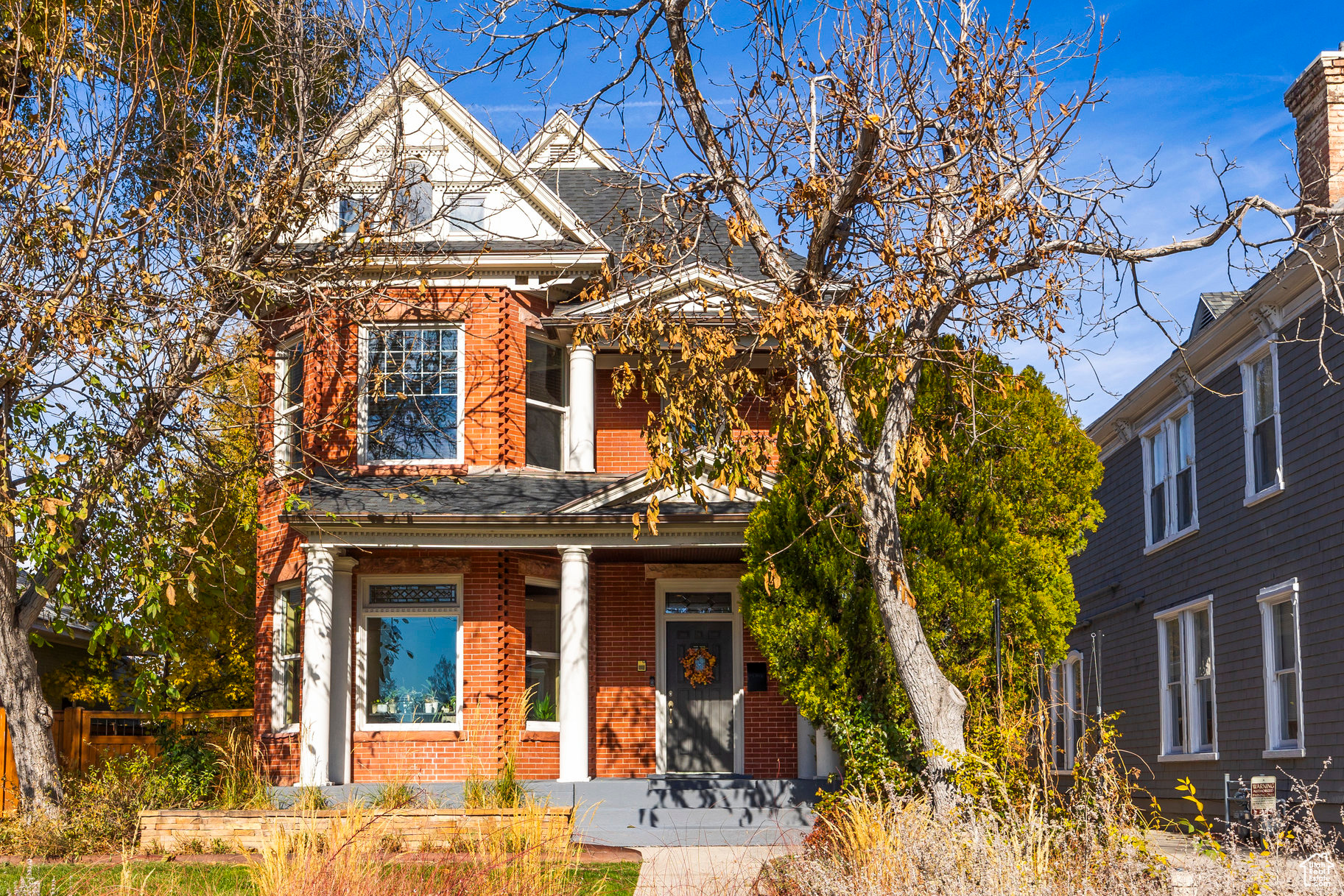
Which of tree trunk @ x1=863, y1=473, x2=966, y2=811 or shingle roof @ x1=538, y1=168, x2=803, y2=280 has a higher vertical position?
shingle roof @ x1=538, y1=168, x2=803, y2=280

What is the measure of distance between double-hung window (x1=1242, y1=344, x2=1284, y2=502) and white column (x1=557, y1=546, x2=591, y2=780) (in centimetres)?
844

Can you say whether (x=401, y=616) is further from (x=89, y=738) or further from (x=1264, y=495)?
(x=1264, y=495)

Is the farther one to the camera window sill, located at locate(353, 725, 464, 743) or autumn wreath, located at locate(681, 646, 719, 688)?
autumn wreath, located at locate(681, 646, 719, 688)

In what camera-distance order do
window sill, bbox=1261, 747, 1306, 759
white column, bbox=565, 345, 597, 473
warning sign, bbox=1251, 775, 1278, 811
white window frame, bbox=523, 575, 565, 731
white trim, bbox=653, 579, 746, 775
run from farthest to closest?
1. white trim, bbox=653, 579, 746, 775
2. white column, bbox=565, 345, 597, 473
3. white window frame, bbox=523, 575, 565, 731
4. window sill, bbox=1261, 747, 1306, 759
5. warning sign, bbox=1251, 775, 1278, 811

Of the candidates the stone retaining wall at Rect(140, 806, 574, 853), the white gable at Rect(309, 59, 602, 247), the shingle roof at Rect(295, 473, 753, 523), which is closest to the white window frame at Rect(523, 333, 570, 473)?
the shingle roof at Rect(295, 473, 753, 523)

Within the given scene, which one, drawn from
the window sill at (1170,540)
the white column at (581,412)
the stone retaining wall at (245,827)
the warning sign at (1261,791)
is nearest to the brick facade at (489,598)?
the white column at (581,412)

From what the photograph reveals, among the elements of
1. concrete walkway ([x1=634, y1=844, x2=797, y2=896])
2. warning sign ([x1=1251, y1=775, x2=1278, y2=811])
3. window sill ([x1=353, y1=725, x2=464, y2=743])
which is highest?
window sill ([x1=353, y1=725, x2=464, y2=743])

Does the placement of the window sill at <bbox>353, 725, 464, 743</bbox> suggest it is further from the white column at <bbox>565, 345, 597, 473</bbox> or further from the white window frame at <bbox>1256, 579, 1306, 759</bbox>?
the white window frame at <bbox>1256, 579, 1306, 759</bbox>

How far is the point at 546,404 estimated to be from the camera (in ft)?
54.4

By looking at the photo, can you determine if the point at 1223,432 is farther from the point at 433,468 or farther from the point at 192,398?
the point at 192,398

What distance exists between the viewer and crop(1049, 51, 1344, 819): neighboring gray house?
14.0m

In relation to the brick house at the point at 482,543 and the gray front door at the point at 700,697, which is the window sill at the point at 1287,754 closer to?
the brick house at the point at 482,543

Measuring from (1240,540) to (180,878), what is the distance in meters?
13.1

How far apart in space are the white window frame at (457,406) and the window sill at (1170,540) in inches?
405
